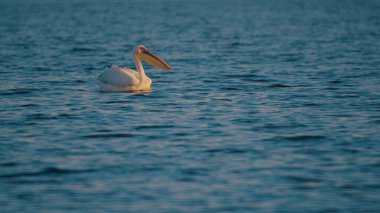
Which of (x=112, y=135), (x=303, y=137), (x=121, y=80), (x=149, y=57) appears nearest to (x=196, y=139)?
(x=112, y=135)

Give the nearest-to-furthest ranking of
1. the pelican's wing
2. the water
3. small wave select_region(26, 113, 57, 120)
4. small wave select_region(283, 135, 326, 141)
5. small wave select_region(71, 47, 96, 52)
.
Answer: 1. the water
2. small wave select_region(283, 135, 326, 141)
3. small wave select_region(26, 113, 57, 120)
4. the pelican's wing
5. small wave select_region(71, 47, 96, 52)

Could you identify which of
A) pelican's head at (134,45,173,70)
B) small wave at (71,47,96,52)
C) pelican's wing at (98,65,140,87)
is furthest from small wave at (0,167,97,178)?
small wave at (71,47,96,52)

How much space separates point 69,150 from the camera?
9680 millimetres

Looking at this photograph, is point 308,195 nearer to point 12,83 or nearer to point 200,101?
point 200,101

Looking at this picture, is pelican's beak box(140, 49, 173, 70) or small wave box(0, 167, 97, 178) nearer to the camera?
small wave box(0, 167, 97, 178)

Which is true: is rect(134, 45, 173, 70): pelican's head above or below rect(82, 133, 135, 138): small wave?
above

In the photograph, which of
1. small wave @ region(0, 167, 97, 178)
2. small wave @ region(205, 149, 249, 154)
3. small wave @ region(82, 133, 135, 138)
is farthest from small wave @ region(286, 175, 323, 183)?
small wave @ region(82, 133, 135, 138)

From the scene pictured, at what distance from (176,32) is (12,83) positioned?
2183cm

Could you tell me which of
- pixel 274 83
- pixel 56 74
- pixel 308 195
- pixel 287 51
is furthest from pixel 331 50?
pixel 308 195

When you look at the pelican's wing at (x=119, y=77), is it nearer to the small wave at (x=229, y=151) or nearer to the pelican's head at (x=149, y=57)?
the pelican's head at (x=149, y=57)

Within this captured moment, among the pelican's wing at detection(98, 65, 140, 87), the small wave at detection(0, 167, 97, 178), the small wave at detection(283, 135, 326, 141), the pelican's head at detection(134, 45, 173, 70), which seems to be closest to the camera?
the small wave at detection(0, 167, 97, 178)

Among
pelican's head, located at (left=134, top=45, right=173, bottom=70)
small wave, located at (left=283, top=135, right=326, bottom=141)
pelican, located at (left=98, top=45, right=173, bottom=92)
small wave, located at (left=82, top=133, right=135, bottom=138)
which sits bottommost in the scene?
small wave, located at (left=82, top=133, right=135, bottom=138)

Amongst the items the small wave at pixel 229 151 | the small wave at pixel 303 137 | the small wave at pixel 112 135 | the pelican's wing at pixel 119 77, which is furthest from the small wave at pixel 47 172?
the pelican's wing at pixel 119 77

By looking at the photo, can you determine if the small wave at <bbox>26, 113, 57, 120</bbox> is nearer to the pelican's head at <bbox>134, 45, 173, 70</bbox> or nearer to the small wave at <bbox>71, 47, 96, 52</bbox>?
the pelican's head at <bbox>134, 45, 173, 70</bbox>
